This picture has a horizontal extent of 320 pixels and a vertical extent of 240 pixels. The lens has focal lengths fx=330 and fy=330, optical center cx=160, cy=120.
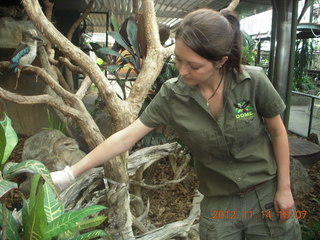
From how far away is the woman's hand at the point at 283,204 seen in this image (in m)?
1.38

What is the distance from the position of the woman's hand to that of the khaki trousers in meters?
0.02

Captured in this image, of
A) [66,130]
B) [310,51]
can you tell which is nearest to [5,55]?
[66,130]

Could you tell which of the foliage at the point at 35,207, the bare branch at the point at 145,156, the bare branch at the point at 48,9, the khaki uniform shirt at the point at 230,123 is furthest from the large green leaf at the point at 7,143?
the bare branch at the point at 48,9

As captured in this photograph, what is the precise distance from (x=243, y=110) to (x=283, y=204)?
1.43 ft

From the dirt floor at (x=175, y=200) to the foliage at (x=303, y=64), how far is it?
115 inches

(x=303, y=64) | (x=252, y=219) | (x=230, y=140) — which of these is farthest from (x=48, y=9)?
(x=303, y=64)

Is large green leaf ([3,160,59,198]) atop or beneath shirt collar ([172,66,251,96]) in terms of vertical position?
beneath

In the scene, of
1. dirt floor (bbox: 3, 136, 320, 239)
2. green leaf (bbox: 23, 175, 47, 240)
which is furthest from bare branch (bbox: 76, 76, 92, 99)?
green leaf (bbox: 23, 175, 47, 240)

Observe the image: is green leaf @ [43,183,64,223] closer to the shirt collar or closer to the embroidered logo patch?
the shirt collar

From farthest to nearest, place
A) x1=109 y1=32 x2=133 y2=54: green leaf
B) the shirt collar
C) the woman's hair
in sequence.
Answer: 1. x1=109 y1=32 x2=133 y2=54: green leaf
2. the shirt collar
3. the woman's hair

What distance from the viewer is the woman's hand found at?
138cm

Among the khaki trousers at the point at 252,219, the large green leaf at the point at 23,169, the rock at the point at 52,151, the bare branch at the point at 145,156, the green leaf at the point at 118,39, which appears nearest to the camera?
the large green leaf at the point at 23,169

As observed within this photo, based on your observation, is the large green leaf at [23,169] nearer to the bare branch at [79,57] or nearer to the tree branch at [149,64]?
the bare branch at [79,57]

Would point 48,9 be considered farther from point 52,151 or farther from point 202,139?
point 202,139
